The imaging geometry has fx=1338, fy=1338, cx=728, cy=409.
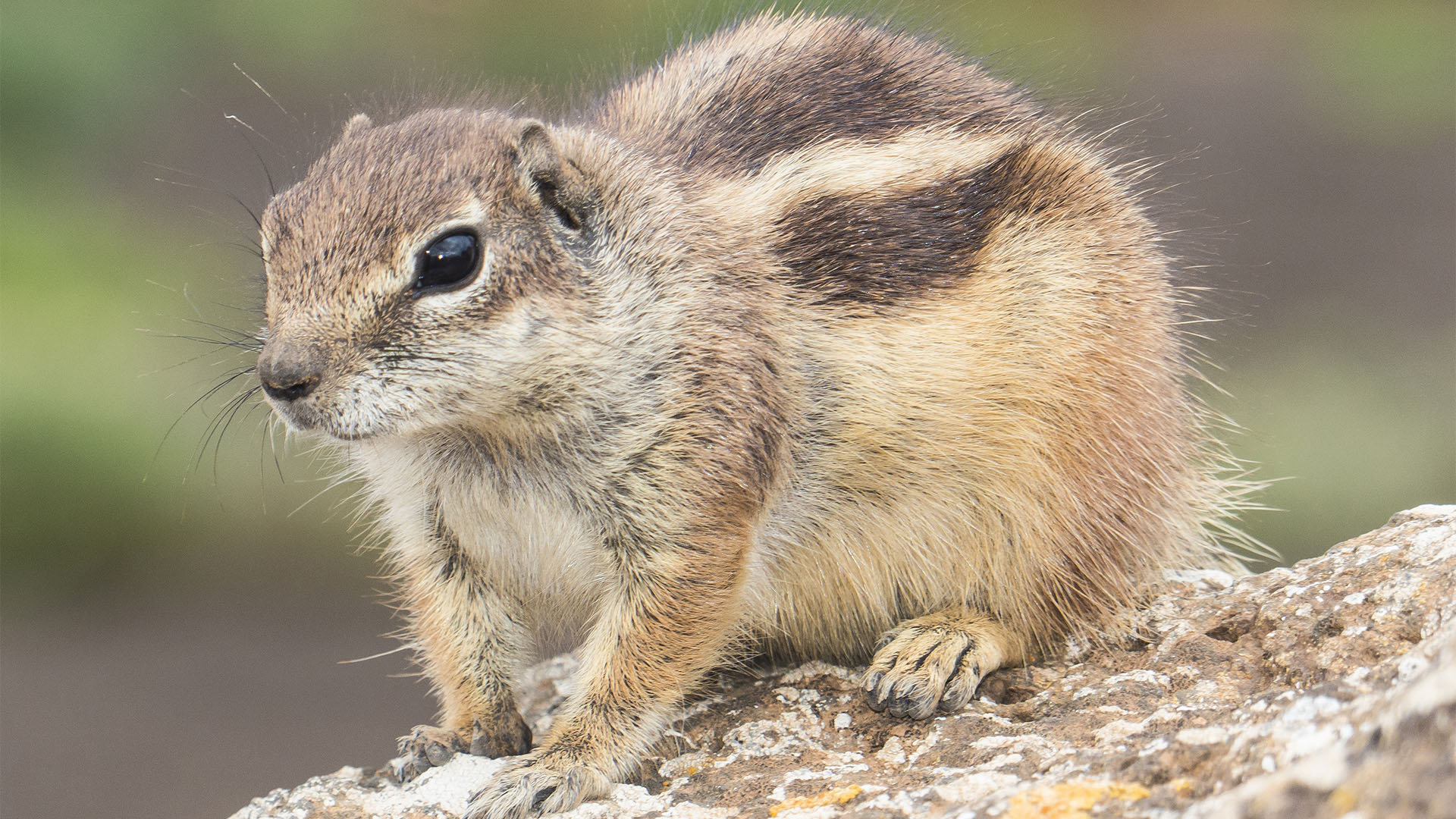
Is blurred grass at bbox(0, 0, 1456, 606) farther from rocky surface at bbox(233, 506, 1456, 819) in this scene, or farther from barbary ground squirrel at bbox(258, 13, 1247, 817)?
rocky surface at bbox(233, 506, 1456, 819)

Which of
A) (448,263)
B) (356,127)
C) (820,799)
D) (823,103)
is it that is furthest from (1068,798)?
(356,127)

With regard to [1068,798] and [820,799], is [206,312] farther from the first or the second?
[1068,798]

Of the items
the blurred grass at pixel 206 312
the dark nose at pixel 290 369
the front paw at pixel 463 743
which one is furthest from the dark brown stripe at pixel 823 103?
the blurred grass at pixel 206 312

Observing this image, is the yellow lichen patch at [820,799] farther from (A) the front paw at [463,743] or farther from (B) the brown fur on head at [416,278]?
(B) the brown fur on head at [416,278]

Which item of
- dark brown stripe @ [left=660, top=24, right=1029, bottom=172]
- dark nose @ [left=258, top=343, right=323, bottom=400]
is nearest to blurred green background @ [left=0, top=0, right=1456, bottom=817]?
dark brown stripe @ [left=660, top=24, right=1029, bottom=172]

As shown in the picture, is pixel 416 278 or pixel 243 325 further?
pixel 243 325
